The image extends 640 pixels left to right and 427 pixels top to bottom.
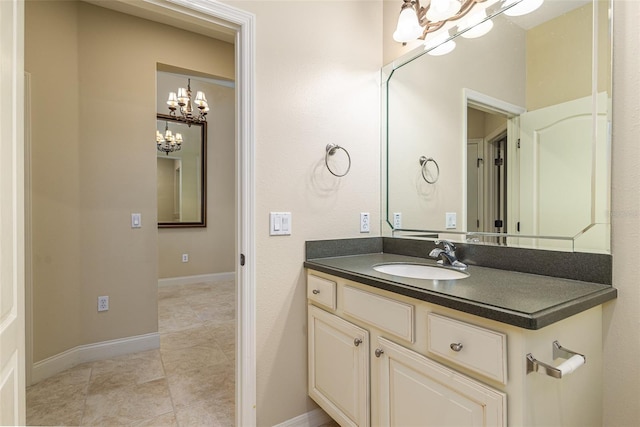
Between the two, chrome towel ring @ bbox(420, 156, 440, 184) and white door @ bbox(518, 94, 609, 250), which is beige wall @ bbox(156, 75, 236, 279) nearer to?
chrome towel ring @ bbox(420, 156, 440, 184)

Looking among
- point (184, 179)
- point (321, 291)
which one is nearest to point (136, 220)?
point (321, 291)

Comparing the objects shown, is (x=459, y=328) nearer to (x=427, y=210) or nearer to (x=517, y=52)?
(x=427, y=210)

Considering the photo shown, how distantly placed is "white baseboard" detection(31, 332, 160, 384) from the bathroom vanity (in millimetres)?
1894

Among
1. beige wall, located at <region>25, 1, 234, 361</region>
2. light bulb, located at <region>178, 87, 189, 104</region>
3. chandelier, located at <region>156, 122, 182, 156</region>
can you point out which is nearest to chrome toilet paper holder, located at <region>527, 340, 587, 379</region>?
beige wall, located at <region>25, 1, 234, 361</region>

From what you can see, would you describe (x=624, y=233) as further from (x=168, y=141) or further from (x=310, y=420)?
(x=168, y=141)

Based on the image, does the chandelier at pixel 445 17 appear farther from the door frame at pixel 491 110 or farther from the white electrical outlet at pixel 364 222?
the white electrical outlet at pixel 364 222

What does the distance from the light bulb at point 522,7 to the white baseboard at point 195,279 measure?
4.94 m

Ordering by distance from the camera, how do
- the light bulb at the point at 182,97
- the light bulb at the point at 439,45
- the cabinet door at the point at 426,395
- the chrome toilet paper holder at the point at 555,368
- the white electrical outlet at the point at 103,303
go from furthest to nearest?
the light bulb at the point at 182,97, the white electrical outlet at the point at 103,303, the light bulb at the point at 439,45, the cabinet door at the point at 426,395, the chrome toilet paper holder at the point at 555,368

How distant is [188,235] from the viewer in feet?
16.2

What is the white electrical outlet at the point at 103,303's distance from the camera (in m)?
2.52

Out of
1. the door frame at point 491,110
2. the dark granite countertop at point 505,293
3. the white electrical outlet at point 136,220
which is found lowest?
the dark granite countertop at point 505,293

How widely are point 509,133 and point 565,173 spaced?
312mm

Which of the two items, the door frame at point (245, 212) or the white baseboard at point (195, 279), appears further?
the white baseboard at point (195, 279)

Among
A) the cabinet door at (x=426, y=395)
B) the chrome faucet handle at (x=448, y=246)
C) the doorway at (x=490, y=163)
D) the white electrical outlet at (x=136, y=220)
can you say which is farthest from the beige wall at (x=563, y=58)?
the white electrical outlet at (x=136, y=220)
